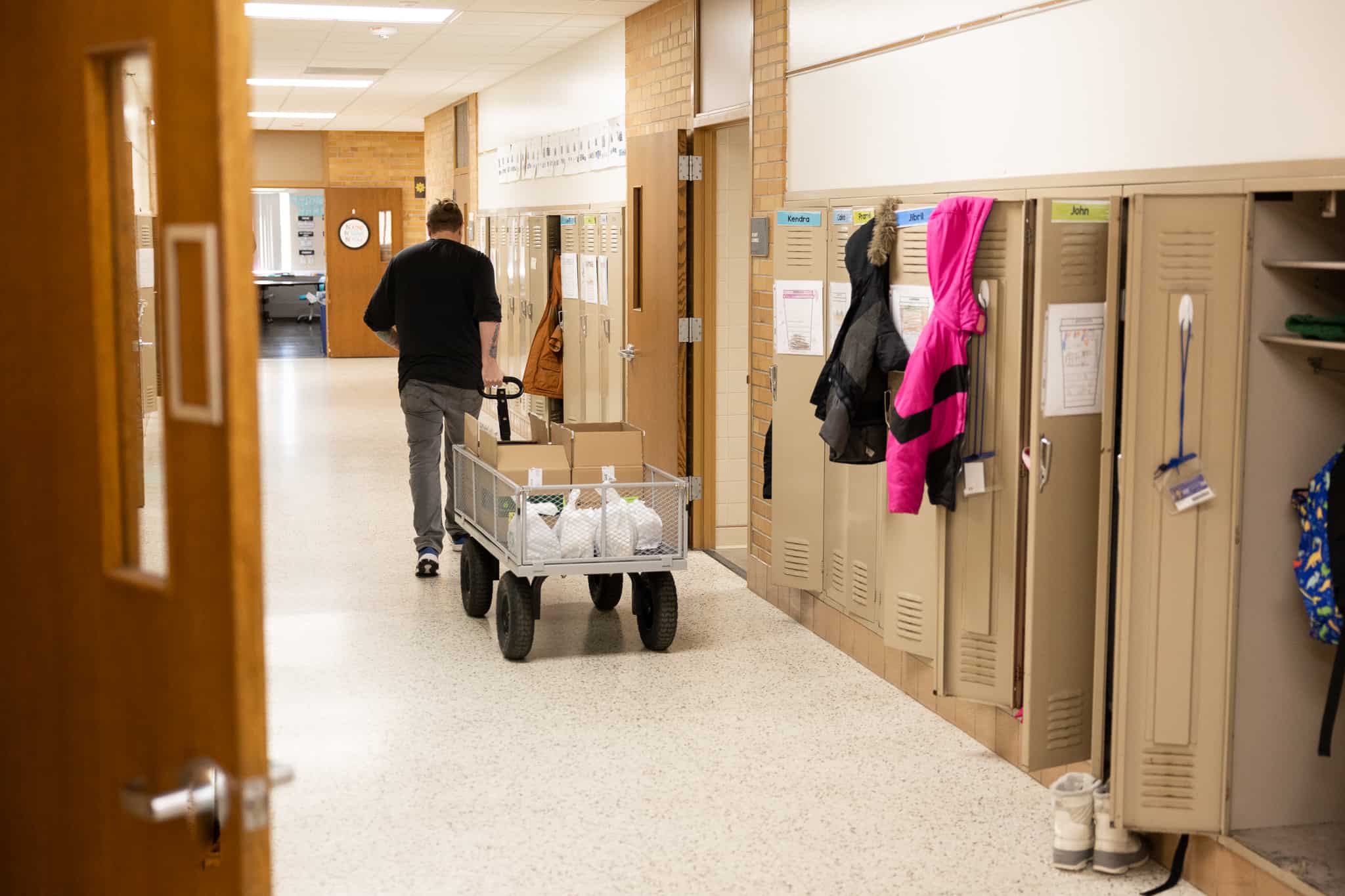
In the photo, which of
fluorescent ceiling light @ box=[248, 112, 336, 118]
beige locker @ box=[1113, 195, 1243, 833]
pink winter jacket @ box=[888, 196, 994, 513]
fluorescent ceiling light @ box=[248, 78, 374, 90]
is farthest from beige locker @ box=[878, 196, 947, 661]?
fluorescent ceiling light @ box=[248, 112, 336, 118]

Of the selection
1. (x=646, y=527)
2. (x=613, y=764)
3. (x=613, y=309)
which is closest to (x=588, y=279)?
(x=613, y=309)

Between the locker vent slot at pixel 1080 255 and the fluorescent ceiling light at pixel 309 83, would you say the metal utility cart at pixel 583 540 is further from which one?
the fluorescent ceiling light at pixel 309 83

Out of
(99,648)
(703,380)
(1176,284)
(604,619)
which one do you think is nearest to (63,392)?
(99,648)

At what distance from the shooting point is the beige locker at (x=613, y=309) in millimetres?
7977

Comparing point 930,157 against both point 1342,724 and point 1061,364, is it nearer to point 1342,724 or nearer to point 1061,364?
point 1061,364

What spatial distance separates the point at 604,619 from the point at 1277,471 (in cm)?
322

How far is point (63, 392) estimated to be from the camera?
169 cm

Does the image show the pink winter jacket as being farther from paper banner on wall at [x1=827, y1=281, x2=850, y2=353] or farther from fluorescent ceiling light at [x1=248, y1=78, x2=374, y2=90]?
fluorescent ceiling light at [x1=248, y1=78, x2=374, y2=90]

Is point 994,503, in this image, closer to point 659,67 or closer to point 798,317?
point 798,317

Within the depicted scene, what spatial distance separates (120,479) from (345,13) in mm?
7197

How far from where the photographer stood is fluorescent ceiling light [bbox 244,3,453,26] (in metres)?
8.00

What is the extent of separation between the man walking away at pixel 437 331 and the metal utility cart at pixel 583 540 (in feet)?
2.90

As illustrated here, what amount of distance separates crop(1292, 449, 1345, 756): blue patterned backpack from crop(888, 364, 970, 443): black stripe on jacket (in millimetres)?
948

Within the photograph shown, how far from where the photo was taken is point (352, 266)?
18.4m
